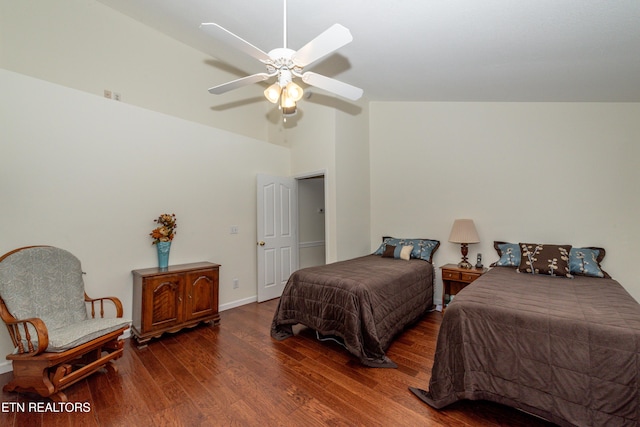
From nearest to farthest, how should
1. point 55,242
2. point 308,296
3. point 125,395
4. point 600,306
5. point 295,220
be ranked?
point 600,306
point 125,395
point 55,242
point 308,296
point 295,220

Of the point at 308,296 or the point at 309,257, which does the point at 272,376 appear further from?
the point at 309,257

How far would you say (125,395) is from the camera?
1998 mm

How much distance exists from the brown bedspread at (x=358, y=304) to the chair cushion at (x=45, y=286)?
1.87 meters

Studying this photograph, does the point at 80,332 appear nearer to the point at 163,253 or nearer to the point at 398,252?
the point at 163,253

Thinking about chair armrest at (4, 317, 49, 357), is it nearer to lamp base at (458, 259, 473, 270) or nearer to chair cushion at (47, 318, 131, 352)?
chair cushion at (47, 318, 131, 352)

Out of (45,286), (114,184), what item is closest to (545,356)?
(45,286)

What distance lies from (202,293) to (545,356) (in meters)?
3.24

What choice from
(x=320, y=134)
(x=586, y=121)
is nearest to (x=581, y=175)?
(x=586, y=121)

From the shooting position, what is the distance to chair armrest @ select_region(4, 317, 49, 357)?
1842mm

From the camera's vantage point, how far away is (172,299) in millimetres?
3018

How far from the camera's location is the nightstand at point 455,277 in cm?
341

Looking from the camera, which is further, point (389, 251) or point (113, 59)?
point (389, 251)

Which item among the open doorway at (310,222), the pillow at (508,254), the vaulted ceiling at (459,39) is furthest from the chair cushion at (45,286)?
the pillow at (508,254)

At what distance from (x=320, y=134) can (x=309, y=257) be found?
2.44 meters
